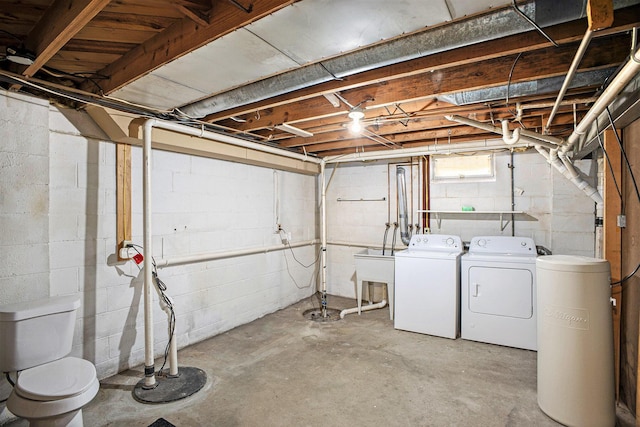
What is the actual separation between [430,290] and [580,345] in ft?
4.98

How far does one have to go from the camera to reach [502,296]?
Result: 10.4 feet

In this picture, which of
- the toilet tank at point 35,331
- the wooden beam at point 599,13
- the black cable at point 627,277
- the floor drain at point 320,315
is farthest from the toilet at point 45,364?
the black cable at point 627,277

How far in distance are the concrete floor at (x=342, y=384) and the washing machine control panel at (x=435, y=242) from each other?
1.00 meters

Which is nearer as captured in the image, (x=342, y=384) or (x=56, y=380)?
(x=56, y=380)

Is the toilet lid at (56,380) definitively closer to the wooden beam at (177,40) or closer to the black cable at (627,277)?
the wooden beam at (177,40)

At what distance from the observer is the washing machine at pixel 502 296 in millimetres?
3074

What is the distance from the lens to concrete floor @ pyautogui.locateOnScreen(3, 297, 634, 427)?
209 centimetres

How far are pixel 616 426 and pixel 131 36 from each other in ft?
11.9

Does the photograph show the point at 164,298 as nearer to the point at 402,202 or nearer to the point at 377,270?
the point at 377,270

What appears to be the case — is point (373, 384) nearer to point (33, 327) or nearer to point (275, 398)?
point (275, 398)

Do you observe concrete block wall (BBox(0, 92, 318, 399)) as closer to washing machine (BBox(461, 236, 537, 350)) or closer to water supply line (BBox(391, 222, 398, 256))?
water supply line (BBox(391, 222, 398, 256))

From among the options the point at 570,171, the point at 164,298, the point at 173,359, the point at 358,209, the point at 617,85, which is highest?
the point at 617,85

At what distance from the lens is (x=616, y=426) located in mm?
1997

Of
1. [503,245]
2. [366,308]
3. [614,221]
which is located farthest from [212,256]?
[614,221]
